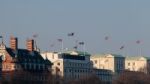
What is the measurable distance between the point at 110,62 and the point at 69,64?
1272 inches

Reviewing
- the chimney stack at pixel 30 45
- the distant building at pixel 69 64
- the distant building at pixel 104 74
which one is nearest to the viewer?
the chimney stack at pixel 30 45

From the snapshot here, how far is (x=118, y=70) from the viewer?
626 ft

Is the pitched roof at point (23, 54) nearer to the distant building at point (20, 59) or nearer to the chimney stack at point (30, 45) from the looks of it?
the distant building at point (20, 59)

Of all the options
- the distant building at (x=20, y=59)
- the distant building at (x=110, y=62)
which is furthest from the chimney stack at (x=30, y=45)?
the distant building at (x=110, y=62)

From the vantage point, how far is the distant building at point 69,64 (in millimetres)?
156750

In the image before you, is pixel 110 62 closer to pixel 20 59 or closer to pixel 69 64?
pixel 69 64

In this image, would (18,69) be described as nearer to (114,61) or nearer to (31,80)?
(31,80)

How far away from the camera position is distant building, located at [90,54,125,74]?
191 metres

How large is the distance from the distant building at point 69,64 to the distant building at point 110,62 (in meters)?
24.1

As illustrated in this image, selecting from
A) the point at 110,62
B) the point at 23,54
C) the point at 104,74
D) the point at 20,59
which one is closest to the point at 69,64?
the point at 104,74

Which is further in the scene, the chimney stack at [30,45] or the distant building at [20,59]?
the chimney stack at [30,45]

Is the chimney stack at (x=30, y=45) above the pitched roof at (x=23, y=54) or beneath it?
above

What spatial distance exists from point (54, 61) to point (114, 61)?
3502 centimetres

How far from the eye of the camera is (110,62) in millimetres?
191500
